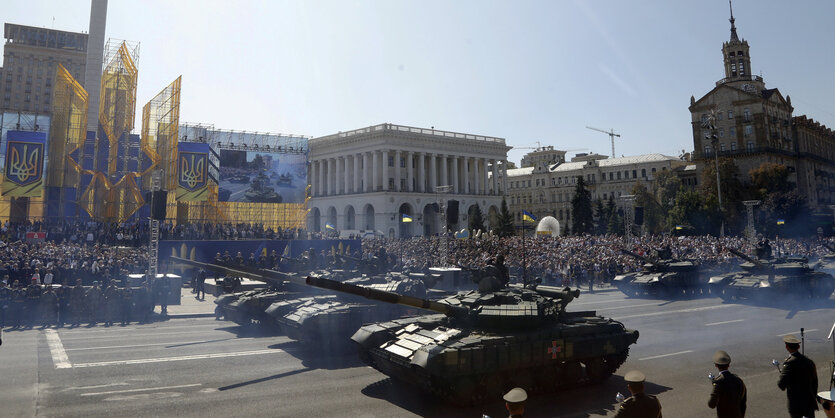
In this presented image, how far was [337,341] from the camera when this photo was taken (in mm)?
13414

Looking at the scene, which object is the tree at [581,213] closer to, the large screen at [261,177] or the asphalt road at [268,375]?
the large screen at [261,177]

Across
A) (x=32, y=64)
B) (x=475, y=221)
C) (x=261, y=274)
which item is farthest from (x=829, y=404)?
(x=32, y=64)

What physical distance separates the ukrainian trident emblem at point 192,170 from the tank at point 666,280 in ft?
104

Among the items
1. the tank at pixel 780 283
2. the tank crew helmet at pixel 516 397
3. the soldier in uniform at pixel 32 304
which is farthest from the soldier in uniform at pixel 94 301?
the tank at pixel 780 283

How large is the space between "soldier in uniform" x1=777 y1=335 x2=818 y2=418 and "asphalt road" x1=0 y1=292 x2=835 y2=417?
2057 mm

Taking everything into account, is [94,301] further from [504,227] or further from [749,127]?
[749,127]

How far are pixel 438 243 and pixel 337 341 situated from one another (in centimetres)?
2762

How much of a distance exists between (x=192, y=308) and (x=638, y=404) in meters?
20.3

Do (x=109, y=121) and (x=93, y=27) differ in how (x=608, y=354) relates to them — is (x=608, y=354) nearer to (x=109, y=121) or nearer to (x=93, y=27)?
(x=109, y=121)

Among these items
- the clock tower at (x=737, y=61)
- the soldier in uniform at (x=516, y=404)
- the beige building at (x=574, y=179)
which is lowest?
the soldier in uniform at (x=516, y=404)

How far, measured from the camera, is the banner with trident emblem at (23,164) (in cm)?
3709

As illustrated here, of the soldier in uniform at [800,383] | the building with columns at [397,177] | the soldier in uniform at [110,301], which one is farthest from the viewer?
the building with columns at [397,177]

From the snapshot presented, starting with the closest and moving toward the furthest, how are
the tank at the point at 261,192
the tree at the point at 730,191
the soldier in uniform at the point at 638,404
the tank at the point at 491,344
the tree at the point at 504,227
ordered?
the soldier in uniform at the point at 638,404 → the tank at the point at 491,344 → the tank at the point at 261,192 → the tree at the point at 504,227 → the tree at the point at 730,191

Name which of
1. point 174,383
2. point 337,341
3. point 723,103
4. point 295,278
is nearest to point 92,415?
point 174,383
